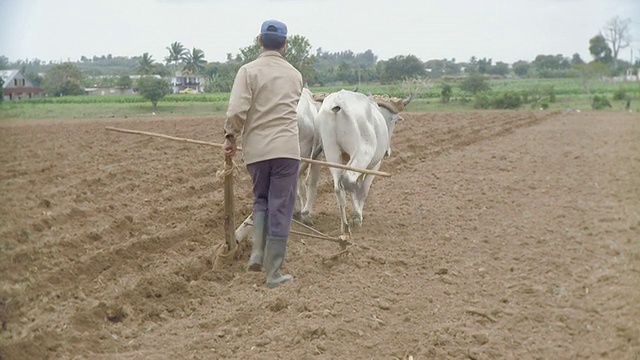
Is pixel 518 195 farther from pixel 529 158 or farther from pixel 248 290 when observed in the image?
pixel 248 290

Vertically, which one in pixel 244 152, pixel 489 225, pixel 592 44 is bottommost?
pixel 489 225

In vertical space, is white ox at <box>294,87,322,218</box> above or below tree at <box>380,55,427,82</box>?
below

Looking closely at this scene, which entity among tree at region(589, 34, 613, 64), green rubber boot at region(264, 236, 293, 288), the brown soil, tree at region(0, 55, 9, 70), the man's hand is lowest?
the brown soil

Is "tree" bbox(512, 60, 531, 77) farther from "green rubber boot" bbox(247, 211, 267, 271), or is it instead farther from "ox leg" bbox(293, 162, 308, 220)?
"green rubber boot" bbox(247, 211, 267, 271)

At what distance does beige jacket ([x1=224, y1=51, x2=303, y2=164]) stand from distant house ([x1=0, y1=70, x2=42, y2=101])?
168 cm

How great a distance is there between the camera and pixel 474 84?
30.1 metres

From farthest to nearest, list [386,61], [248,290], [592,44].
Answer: [386,61]
[592,44]
[248,290]

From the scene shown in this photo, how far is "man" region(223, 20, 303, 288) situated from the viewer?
4.86 metres

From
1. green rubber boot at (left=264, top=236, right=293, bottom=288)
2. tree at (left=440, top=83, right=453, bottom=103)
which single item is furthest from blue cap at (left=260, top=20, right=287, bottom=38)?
tree at (left=440, top=83, right=453, bottom=103)

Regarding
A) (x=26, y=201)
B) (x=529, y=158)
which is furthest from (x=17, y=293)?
(x=529, y=158)

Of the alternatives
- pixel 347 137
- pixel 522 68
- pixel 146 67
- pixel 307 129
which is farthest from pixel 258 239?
pixel 146 67

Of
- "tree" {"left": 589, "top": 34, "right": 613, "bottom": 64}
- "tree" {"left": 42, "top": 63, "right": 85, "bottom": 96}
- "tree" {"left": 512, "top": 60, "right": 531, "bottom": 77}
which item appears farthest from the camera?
"tree" {"left": 512, "top": 60, "right": 531, "bottom": 77}

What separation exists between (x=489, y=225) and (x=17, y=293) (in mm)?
4351

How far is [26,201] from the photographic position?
7840 mm
